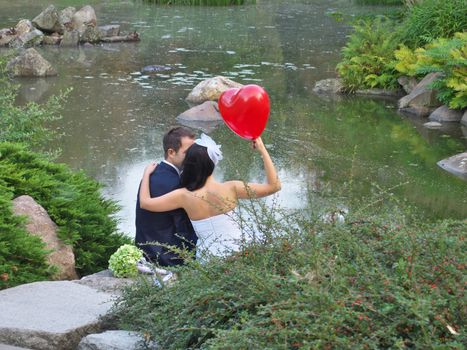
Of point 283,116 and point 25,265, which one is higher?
point 25,265

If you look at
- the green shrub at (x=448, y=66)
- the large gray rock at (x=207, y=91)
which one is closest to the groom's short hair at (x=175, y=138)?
the green shrub at (x=448, y=66)

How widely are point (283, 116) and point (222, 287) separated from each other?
8.52 metres

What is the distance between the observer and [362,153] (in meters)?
9.74

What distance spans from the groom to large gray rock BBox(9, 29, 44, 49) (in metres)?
12.7

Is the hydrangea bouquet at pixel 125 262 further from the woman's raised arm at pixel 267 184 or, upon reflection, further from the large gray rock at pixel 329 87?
the large gray rock at pixel 329 87

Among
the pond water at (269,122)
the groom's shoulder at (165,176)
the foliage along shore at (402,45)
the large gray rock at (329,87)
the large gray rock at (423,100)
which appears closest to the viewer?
the groom's shoulder at (165,176)

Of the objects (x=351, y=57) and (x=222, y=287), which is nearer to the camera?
(x=222, y=287)

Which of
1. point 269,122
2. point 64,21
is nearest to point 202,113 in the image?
point 269,122

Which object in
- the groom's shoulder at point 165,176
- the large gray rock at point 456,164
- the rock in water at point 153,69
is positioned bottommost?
the rock in water at point 153,69

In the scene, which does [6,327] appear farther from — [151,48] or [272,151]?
[151,48]

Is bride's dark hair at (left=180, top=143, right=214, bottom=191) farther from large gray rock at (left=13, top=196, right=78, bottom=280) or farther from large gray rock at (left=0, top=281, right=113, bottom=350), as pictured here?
large gray rock at (left=0, top=281, right=113, bottom=350)

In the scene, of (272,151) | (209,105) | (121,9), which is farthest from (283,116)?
(121,9)

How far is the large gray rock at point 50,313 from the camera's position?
11.8ft

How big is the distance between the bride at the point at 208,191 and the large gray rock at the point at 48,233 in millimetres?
613
